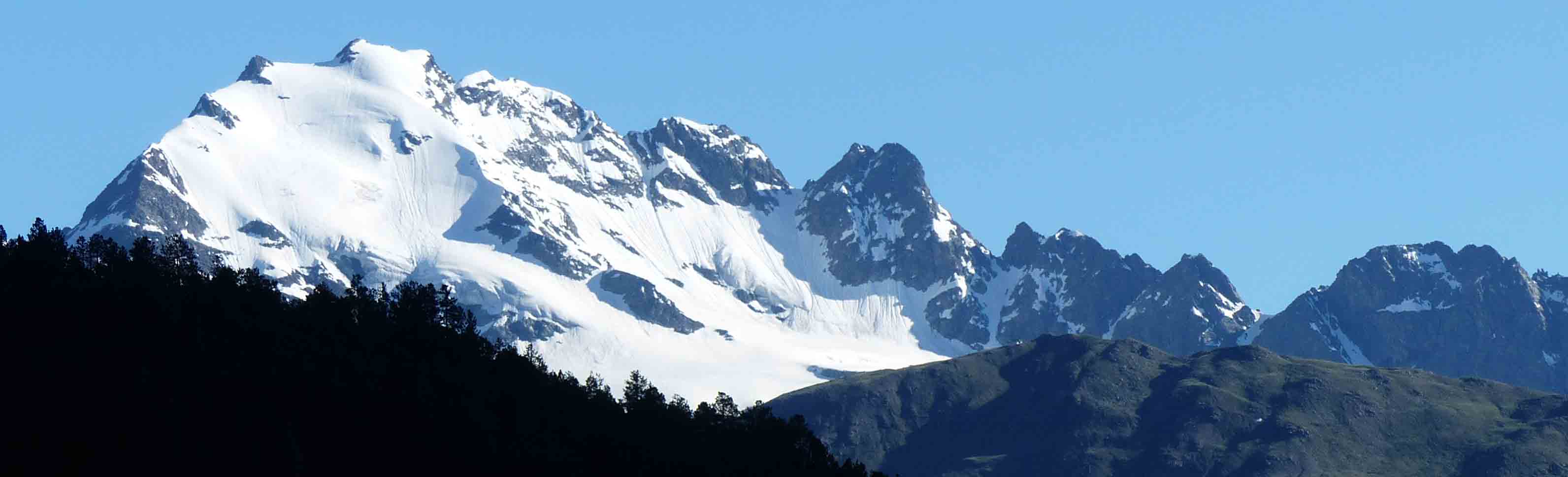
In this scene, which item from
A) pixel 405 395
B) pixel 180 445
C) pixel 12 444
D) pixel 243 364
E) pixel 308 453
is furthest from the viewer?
pixel 405 395

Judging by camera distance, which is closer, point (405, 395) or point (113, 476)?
point (113, 476)

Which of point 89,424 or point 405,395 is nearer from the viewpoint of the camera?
point 89,424

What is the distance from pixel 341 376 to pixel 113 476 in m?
43.5

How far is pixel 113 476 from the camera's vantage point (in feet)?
493

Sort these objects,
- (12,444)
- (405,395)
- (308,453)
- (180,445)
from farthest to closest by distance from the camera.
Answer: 1. (405,395)
2. (308,453)
3. (180,445)
4. (12,444)

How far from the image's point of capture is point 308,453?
172 metres

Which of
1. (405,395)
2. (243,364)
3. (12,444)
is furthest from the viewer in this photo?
(405,395)

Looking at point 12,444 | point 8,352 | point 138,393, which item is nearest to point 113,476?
point 12,444

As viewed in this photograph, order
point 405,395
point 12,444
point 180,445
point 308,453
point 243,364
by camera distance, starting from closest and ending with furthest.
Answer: point 12,444
point 180,445
point 308,453
point 243,364
point 405,395

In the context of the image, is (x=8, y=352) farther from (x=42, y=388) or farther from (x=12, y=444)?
(x=12, y=444)

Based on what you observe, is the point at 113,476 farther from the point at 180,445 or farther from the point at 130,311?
the point at 130,311

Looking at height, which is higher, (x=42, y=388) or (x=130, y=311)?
(x=130, y=311)

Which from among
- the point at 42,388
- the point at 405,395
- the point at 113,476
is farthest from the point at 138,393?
the point at 405,395

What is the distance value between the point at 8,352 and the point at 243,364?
1916 centimetres
